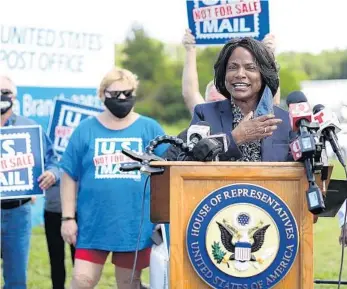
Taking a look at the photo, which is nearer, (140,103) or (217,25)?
(217,25)

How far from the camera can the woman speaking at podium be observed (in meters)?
3.72

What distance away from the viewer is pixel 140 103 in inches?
1558

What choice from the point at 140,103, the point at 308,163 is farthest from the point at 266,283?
the point at 140,103

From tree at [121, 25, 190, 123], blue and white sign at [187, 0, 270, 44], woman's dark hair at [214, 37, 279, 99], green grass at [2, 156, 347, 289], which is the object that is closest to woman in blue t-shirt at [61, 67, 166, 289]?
blue and white sign at [187, 0, 270, 44]

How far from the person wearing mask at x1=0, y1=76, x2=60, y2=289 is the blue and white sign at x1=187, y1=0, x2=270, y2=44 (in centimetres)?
150

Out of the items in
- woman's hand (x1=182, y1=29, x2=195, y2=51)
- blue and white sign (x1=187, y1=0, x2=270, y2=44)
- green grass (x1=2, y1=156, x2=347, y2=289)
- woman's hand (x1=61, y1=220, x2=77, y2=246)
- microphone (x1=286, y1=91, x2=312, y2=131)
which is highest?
blue and white sign (x1=187, y1=0, x2=270, y2=44)

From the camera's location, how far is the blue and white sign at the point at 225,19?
6.82m

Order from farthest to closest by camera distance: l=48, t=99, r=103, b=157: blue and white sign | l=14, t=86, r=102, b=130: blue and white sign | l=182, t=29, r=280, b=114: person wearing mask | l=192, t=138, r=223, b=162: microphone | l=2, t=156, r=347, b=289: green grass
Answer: l=14, t=86, r=102, b=130: blue and white sign, l=2, t=156, r=347, b=289: green grass, l=48, t=99, r=103, b=157: blue and white sign, l=182, t=29, r=280, b=114: person wearing mask, l=192, t=138, r=223, b=162: microphone

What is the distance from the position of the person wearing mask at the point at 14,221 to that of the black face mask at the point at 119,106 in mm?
831

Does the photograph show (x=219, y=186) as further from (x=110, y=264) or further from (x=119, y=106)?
(x=110, y=264)

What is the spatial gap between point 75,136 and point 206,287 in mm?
2974

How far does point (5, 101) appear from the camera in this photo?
6.91 m

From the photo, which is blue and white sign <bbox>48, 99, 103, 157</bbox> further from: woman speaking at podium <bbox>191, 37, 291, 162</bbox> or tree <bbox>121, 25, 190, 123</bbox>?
tree <bbox>121, 25, 190, 123</bbox>

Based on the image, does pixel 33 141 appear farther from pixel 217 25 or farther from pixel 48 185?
pixel 217 25
